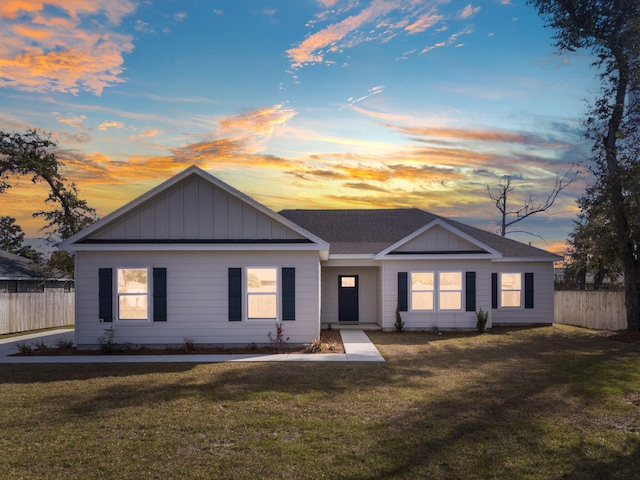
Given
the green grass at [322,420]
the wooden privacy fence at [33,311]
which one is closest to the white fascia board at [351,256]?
the green grass at [322,420]

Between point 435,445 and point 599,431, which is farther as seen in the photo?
point 599,431

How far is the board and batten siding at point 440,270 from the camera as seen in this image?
65.7 ft

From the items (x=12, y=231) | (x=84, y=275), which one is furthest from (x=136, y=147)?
(x=12, y=231)

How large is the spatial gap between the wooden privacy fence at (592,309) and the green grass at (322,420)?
10.7 metres

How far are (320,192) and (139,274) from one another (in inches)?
498

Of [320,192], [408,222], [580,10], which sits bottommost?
[408,222]

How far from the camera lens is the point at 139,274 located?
17.4 m

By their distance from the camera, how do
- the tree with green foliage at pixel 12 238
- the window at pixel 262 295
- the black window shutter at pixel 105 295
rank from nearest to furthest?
the black window shutter at pixel 105 295 → the window at pixel 262 295 → the tree with green foliage at pixel 12 238

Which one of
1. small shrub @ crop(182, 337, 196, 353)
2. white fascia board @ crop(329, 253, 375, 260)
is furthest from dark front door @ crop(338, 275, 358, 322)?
small shrub @ crop(182, 337, 196, 353)

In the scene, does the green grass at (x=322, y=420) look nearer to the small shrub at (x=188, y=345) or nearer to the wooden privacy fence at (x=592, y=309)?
the small shrub at (x=188, y=345)

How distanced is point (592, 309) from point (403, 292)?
1053cm

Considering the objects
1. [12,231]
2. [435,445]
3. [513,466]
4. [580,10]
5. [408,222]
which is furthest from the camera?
[12,231]

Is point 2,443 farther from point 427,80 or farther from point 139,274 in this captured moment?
point 427,80

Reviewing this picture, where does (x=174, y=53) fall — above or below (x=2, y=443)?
above
